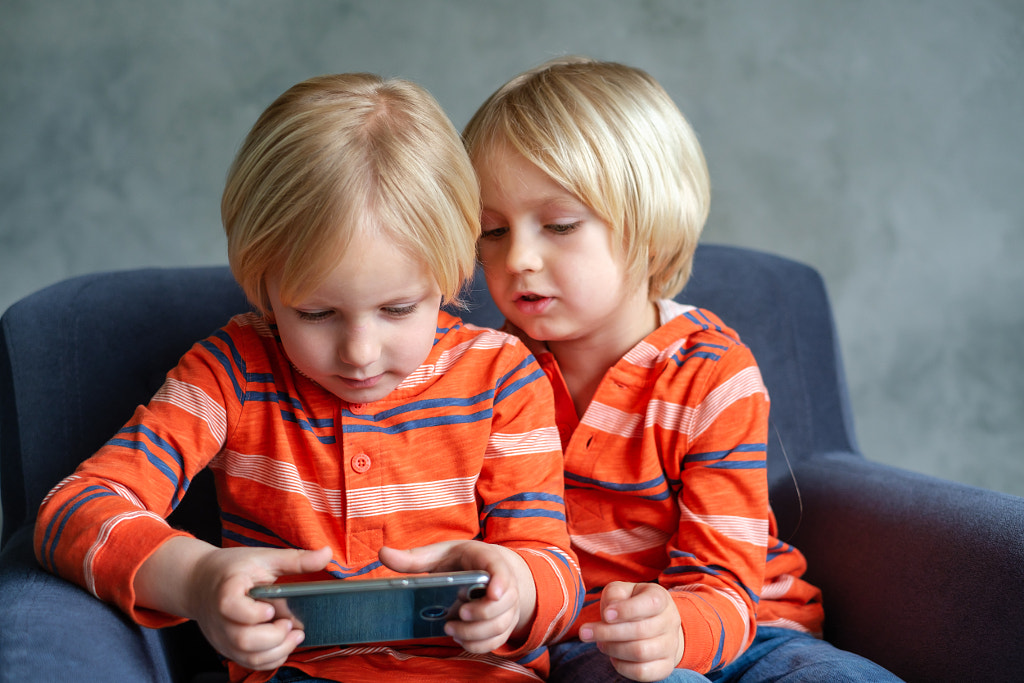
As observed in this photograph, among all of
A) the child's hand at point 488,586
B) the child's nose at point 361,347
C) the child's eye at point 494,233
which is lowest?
the child's hand at point 488,586

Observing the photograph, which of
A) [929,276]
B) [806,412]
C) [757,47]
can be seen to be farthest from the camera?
[929,276]

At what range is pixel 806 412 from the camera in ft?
5.04

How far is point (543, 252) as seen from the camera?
116 cm

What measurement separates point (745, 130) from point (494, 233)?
54.1 inches

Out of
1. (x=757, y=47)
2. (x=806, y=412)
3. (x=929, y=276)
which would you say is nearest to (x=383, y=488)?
(x=806, y=412)

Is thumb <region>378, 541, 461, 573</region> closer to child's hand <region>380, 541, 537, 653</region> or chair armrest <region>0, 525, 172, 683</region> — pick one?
child's hand <region>380, 541, 537, 653</region>

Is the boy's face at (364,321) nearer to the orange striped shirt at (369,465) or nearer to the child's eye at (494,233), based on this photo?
the orange striped shirt at (369,465)

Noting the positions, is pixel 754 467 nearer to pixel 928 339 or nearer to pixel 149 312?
pixel 149 312

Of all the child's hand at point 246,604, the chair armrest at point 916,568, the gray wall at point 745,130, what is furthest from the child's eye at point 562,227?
the gray wall at point 745,130

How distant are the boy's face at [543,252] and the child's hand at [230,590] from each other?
0.48m

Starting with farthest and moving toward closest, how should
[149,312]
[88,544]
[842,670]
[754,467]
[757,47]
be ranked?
1. [757,47]
2. [149,312]
3. [754,467]
4. [842,670]
5. [88,544]

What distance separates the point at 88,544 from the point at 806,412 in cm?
113

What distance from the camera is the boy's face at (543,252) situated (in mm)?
1137

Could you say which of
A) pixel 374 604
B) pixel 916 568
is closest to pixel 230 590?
pixel 374 604
